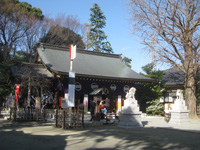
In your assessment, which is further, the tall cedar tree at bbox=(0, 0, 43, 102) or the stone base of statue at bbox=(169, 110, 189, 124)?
the tall cedar tree at bbox=(0, 0, 43, 102)

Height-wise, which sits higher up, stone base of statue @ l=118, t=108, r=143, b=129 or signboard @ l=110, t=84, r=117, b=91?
signboard @ l=110, t=84, r=117, b=91

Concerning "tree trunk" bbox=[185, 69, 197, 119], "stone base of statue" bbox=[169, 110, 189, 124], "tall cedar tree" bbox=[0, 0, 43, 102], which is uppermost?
"tall cedar tree" bbox=[0, 0, 43, 102]

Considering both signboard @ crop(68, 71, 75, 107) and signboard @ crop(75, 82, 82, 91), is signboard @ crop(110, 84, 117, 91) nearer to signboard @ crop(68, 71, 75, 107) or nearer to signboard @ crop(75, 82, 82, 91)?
signboard @ crop(75, 82, 82, 91)

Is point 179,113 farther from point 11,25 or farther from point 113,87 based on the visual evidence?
point 11,25

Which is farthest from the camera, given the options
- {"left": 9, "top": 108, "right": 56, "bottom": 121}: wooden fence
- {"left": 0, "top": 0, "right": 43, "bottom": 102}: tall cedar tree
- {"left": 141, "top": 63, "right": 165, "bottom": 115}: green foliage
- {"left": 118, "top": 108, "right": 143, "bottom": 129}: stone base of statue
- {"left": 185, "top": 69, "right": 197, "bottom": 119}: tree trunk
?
{"left": 0, "top": 0, "right": 43, "bottom": 102}: tall cedar tree

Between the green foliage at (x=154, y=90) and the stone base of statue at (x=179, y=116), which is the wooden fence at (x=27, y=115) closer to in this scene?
the stone base of statue at (x=179, y=116)

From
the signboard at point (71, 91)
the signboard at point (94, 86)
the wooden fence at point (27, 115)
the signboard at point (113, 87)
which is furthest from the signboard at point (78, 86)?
the signboard at point (71, 91)

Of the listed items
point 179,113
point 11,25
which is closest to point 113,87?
point 179,113

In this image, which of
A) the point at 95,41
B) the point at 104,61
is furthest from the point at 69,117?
the point at 95,41

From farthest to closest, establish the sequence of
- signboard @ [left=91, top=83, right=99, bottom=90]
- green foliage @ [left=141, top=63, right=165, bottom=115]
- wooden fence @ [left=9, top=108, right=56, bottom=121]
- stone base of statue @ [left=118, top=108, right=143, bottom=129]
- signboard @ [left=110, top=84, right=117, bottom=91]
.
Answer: green foliage @ [left=141, top=63, right=165, bottom=115] → signboard @ [left=110, top=84, right=117, bottom=91] → signboard @ [left=91, top=83, right=99, bottom=90] → wooden fence @ [left=9, top=108, right=56, bottom=121] → stone base of statue @ [left=118, top=108, right=143, bottom=129]

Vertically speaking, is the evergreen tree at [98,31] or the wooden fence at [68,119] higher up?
the evergreen tree at [98,31]

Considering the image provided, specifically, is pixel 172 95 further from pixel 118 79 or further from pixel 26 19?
pixel 26 19

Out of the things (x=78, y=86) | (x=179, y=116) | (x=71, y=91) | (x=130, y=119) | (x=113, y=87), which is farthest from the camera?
(x=113, y=87)

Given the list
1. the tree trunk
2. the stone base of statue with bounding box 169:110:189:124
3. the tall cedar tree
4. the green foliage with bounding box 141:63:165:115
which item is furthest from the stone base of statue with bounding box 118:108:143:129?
the tall cedar tree
